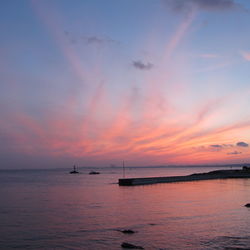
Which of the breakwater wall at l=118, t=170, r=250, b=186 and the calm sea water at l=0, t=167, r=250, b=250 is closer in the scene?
the calm sea water at l=0, t=167, r=250, b=250

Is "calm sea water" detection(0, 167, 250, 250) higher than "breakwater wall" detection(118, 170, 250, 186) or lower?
lower

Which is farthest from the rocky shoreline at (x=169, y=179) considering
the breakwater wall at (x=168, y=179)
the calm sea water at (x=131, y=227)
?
the calm sea water at (x=131, y=227)

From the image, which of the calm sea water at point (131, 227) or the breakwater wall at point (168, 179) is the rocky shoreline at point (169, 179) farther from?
the calm sea water at point (131, 227)

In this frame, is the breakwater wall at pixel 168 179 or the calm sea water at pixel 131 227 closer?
the calm sea water at pixel 131 227

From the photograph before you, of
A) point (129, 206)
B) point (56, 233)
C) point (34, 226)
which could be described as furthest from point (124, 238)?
point (129, 206)

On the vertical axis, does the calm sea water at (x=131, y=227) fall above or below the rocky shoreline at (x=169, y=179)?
below

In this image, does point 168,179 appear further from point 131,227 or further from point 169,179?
point 131,227

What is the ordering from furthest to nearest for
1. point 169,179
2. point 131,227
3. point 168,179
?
point 169,179 < point 168,179 < point 131,227

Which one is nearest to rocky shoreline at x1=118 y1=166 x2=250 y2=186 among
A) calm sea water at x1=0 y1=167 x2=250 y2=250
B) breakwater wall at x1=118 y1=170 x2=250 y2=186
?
breakwater wall at x1=118 y1=170 x2=250 y2=186

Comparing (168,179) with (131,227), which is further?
(168,179)

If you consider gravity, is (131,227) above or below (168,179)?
below

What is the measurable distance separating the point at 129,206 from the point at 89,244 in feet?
63.7

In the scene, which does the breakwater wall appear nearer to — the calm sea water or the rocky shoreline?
the rocky shoreline

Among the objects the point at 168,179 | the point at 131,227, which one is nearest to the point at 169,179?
the point at 168,179
